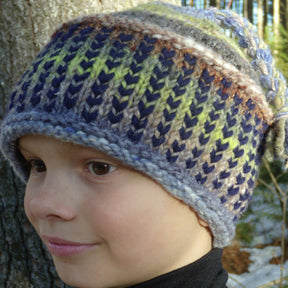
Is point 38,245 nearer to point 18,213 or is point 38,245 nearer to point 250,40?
point 18,213

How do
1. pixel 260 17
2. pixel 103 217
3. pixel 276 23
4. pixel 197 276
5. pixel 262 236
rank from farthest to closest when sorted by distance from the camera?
pixel 260 17 < pixel 276 23 < pixel 262 236 < pixel 197 276 < pixel 103 217

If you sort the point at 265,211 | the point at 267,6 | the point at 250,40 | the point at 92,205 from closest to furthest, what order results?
the point at 92,205 < the point at 250,40 < the point at 265,211 < the point at 267,6

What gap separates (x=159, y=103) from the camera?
112 cm

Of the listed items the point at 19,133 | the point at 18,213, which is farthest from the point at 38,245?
the point at 19,133

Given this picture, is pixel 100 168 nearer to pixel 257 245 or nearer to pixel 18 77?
pixel 18 77

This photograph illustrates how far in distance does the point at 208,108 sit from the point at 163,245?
401 mm

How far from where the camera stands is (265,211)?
2.88m

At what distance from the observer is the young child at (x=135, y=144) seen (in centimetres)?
110

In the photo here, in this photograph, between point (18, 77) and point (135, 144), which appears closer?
point (135, 144)

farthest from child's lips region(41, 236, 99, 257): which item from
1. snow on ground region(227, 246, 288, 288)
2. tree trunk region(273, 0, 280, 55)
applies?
tree trunk region(273, 0, 280, 55)

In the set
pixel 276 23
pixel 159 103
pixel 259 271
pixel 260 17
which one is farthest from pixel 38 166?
pixel 260 17

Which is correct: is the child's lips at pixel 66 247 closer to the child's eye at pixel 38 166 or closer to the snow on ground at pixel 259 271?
the child's eye at pixel 38 166

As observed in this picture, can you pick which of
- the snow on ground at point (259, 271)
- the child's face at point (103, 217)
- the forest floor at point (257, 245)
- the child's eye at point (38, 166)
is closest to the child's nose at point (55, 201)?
the child's face at point (103, 217)

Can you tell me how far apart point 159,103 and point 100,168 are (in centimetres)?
24
